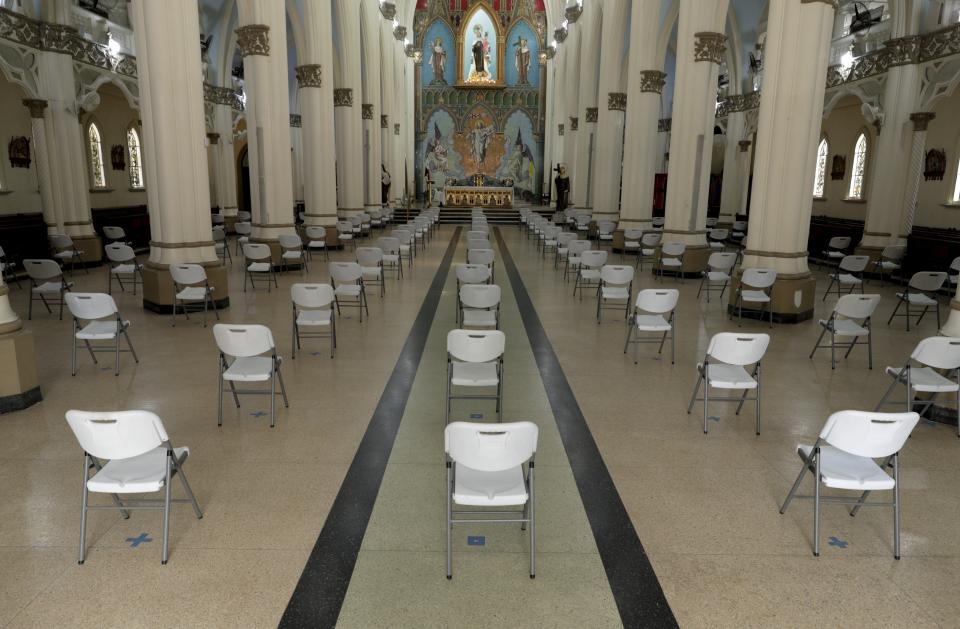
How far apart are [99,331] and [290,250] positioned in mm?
7473

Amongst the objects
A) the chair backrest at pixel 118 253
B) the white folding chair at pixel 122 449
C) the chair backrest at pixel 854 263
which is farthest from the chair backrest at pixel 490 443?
the chair backrest at pixel 854 263

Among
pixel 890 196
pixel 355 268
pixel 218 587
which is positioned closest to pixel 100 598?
pixel 218 587

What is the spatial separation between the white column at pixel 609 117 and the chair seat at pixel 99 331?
57.9ft

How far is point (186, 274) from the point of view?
30.3 feet

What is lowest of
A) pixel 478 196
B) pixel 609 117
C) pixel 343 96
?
pixel 478 196

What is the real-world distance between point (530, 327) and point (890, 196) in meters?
11.3

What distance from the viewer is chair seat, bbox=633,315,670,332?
7535mm

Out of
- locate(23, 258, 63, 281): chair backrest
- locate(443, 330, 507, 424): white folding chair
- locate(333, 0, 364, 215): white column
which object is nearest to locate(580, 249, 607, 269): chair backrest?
locate(443, 330, 507, 424): white folding chair

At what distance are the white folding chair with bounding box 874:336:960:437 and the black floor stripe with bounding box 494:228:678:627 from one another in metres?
2.85

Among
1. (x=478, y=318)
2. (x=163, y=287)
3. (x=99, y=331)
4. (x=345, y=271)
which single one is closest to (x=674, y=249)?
(x=478, y=318)

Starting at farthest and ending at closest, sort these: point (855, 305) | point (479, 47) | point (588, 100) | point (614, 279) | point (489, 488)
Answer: point (479, 47) → point (588, 100) → point (614, 279) → point (855, 305) → point (489, 488)

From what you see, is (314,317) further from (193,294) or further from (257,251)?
(257,251)

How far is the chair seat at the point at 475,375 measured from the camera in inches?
217

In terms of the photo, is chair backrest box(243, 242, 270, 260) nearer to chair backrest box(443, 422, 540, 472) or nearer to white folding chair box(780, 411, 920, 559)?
chair backrest box(443, 422, 540, 472)
